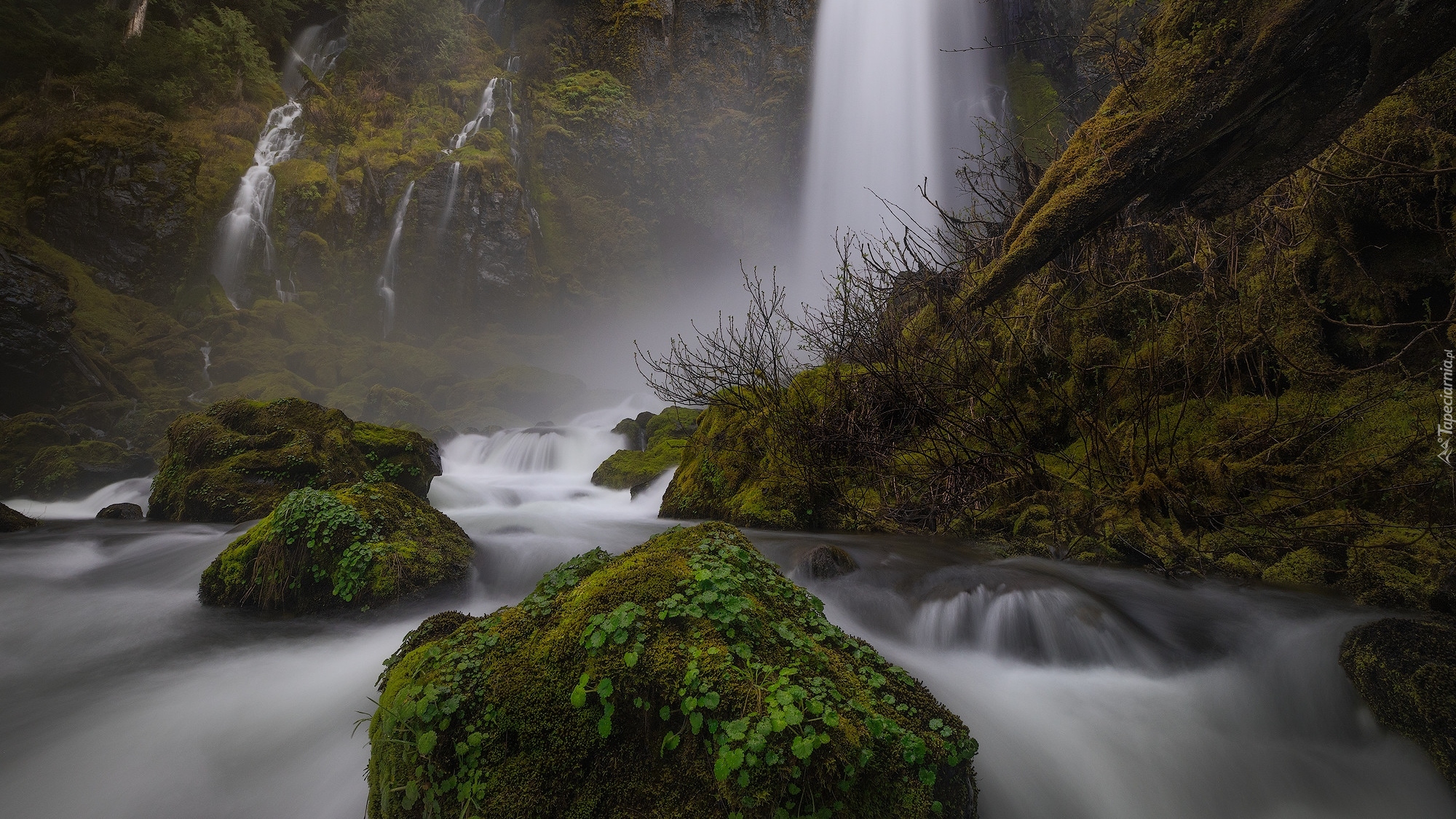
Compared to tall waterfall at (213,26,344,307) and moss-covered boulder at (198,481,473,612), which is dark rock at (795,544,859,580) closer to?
moss-covered boulder at (198,481,473,612)

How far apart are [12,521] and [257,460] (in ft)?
12.5

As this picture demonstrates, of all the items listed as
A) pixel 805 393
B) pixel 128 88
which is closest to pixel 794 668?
pixel 805 393

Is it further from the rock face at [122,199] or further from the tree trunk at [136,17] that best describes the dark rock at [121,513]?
the tree trunk at [136,17]

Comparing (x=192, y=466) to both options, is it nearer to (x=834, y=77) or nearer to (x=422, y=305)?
(x=422, y=305)

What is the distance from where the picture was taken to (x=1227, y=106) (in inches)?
107

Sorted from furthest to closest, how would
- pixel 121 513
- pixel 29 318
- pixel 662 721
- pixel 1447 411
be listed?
pixel 29 318 → pixel 121 513 → pixel 1447 411 → pixel 662 721

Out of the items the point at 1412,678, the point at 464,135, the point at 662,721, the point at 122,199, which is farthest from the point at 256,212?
the point at 1412,678

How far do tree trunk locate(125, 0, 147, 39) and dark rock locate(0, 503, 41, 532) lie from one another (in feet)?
101

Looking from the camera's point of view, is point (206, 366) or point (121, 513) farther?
point (206, 366)

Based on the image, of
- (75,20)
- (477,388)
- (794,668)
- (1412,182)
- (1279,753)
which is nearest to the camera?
(794,668)

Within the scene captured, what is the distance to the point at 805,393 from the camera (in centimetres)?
731

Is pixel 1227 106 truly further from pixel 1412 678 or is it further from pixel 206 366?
pixel 206 366

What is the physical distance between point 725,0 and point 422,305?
26.3 meters

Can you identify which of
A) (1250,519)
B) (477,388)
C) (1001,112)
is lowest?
(1250,519)
